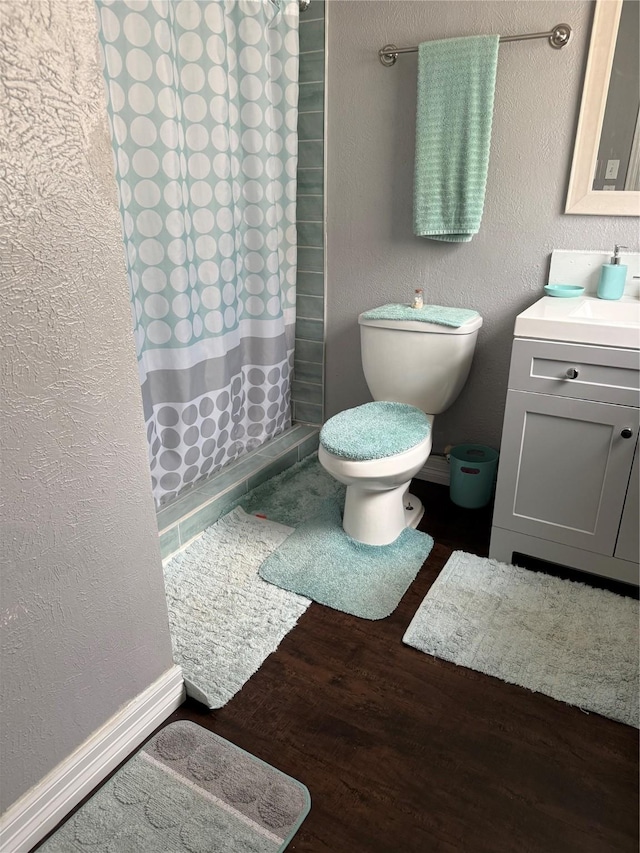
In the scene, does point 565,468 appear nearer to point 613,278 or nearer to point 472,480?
point 472,480

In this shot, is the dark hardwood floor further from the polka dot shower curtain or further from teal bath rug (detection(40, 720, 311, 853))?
the polka dot shower curtain

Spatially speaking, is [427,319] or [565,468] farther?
[427,319]

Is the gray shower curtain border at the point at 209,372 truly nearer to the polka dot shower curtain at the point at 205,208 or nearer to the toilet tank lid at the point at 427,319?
the polka dot shower curtain at the point at 205,208

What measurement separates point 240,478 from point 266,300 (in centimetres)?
73

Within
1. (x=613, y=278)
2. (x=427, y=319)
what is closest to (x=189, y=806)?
(x=427, y=319)

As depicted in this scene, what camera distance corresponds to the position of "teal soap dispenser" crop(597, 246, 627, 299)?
196cm

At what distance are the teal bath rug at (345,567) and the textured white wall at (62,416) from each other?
653mm

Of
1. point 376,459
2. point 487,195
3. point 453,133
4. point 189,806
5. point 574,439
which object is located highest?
point 453,133

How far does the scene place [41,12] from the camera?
887mm

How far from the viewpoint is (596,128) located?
1.94 meters

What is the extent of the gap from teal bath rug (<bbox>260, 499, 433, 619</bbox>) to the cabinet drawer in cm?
68

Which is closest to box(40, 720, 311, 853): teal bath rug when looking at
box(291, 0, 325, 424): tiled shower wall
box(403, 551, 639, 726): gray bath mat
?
box(403, 551, 639, 726): gray bath mat

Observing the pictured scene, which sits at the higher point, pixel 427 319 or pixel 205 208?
pixel 205 208

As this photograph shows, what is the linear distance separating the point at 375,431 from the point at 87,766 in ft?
3.95
